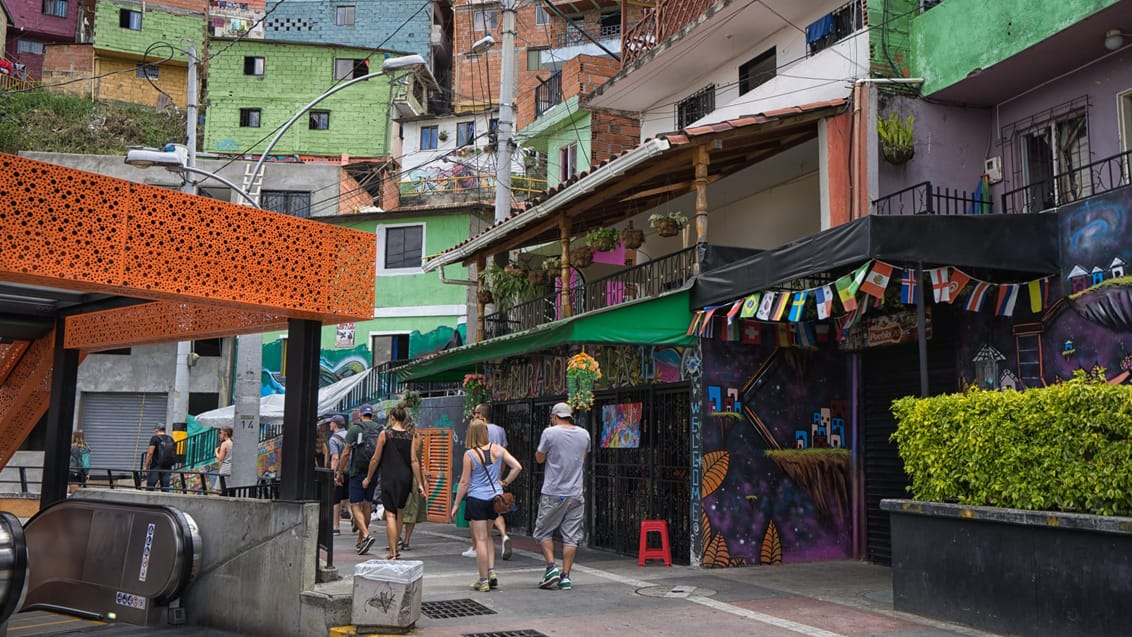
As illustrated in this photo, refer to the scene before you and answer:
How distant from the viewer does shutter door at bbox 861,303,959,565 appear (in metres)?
11.0

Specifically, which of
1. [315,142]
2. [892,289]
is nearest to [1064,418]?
[892,289]

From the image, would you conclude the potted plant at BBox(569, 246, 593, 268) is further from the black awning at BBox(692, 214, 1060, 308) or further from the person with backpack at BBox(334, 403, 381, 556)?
the black awning at BBox(692, 214, 1060, 308)

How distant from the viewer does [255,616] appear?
26.1ft

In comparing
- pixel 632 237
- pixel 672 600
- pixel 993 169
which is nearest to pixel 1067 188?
pixel 993 169

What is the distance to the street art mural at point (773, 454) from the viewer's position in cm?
1138

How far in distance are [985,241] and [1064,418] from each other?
2.70m

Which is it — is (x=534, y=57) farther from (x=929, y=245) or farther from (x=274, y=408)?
(x=929, y=245)

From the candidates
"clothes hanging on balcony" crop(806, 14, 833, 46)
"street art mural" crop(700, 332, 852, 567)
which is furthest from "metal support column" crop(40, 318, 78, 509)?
"clothes hanging on balcony" crop(806, 14, 833, 46)

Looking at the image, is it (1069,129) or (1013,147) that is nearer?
(1069,129)

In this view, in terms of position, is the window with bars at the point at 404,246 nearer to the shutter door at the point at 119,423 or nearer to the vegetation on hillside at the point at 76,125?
the shutter door at the point at 119,423

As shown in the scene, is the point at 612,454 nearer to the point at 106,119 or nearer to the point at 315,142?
the point at 315,142

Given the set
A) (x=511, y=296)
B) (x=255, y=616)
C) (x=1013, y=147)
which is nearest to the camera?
(x=255, y=616)

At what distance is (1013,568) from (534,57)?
35.5 metres

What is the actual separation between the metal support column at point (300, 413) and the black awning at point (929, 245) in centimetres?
481
